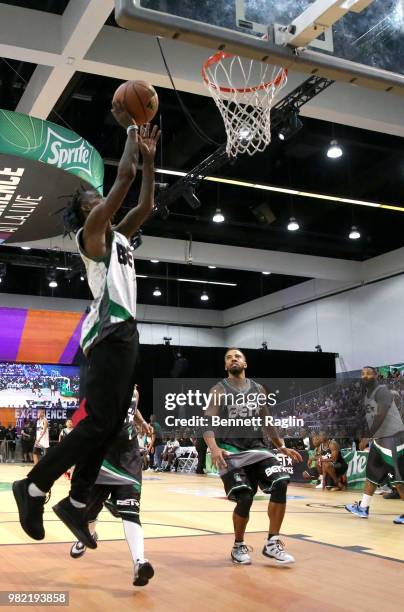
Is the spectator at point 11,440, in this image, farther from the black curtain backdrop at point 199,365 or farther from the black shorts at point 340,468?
the black shorts at point 340,468

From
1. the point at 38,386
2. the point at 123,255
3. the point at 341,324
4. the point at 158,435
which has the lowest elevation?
the point at 158,435

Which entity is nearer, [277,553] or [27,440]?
[277,553]

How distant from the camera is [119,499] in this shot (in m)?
4.26

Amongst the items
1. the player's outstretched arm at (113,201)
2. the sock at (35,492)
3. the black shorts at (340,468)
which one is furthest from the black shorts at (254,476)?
the black shorts at (340,468)

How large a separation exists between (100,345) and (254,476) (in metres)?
2.37

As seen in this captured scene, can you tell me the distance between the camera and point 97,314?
3.31 m

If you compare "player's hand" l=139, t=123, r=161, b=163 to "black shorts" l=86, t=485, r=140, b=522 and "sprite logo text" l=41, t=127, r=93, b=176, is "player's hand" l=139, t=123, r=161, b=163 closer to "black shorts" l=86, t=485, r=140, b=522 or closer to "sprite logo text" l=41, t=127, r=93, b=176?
"black shorts" l=86, t=485, r=140, b=522

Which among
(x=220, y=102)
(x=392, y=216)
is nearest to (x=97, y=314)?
(x=220, y=102)

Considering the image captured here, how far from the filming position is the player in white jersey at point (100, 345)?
304cm

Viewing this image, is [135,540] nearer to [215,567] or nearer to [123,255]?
[215,567]

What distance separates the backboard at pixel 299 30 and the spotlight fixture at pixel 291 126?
588 cm

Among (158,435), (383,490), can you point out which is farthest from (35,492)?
(158,435)

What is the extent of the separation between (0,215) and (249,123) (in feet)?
11.4

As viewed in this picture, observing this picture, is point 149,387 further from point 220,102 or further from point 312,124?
point 220,102
